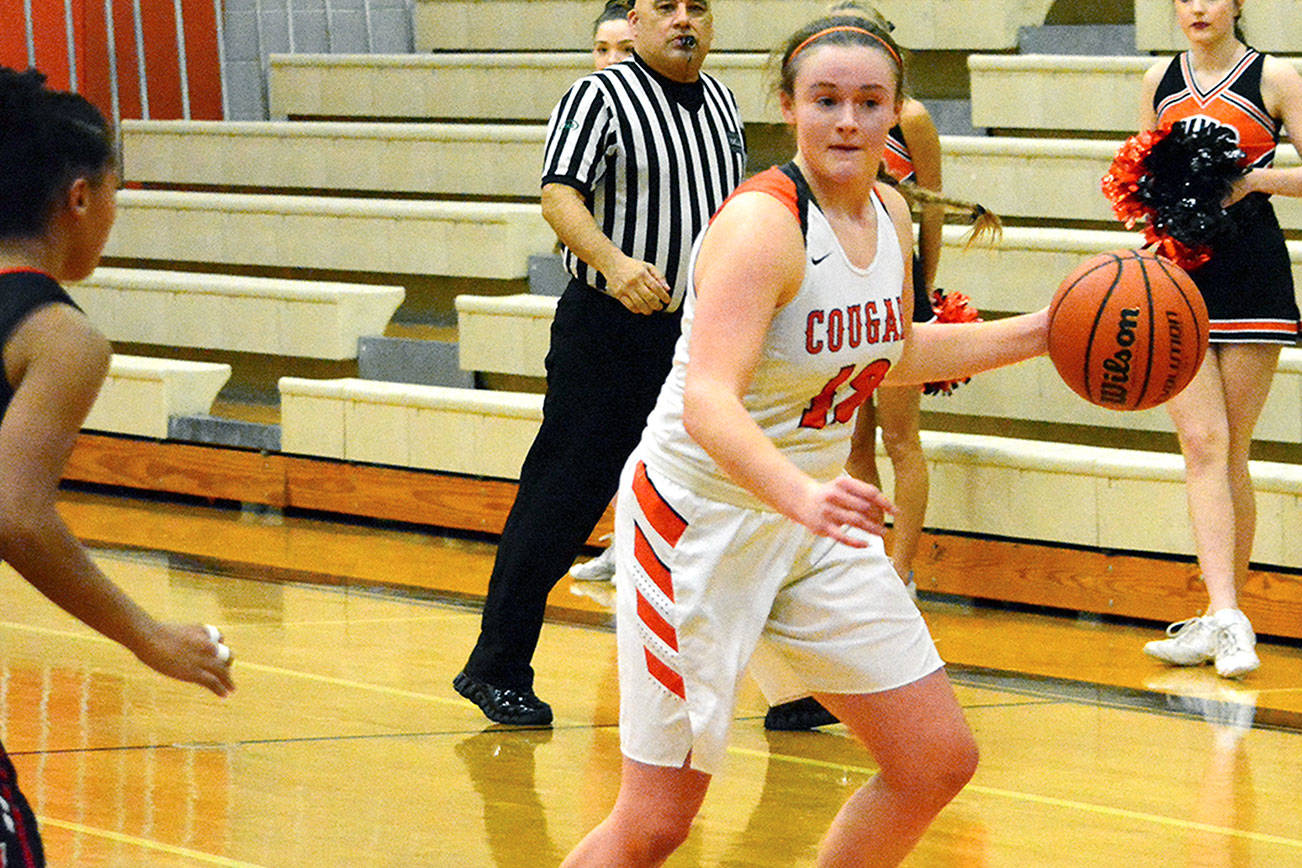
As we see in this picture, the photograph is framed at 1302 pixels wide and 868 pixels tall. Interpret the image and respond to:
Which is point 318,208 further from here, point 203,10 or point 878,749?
point 878,749

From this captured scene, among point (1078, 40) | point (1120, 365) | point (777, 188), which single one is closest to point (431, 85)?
point (1078, 40)

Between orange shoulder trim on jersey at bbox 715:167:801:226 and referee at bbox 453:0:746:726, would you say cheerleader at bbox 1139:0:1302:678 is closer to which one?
referee at bbox 453:0:746:726

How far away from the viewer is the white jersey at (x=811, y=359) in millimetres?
2512

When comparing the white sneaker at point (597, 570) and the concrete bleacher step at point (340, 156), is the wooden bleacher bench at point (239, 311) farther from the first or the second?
the white sneaker at point (597, 570)

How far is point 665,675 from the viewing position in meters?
2.55

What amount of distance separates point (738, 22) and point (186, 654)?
6313 mm

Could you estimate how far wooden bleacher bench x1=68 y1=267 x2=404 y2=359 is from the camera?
7500 millimetres

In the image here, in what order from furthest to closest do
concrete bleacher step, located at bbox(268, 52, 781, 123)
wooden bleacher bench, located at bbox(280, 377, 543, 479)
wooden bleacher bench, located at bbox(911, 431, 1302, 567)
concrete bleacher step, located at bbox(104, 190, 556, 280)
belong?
1. concrete bleacher step, located at bbox(268, 52, 781, 123)
2. concrete bleacher step, located at bbox(104, 190, 556, 280)
3. wooden bleacher bench, located at bbox(280, 377, 543, 479)
4. wooden bleacher bench, located at bbox(911, 431, 1302, 567)

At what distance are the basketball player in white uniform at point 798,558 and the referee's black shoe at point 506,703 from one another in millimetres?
1674

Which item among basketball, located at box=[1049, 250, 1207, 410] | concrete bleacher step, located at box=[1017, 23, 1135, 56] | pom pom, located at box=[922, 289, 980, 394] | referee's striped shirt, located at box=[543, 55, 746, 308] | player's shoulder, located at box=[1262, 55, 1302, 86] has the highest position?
concrete bleacher step, located at box=[1017, 23, 1135, 56]

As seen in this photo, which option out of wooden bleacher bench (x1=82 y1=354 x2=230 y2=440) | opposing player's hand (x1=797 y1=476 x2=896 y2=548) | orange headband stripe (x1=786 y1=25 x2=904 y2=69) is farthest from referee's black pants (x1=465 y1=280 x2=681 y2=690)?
wooden bleacher bench (x1=82 y1=354 x2=230 y2=440)

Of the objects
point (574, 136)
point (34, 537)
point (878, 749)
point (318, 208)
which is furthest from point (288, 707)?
point (318, 208)

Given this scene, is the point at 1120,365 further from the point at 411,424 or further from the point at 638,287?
the point at 411,424

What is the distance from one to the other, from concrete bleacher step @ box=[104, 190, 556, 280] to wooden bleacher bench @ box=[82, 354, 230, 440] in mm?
715
